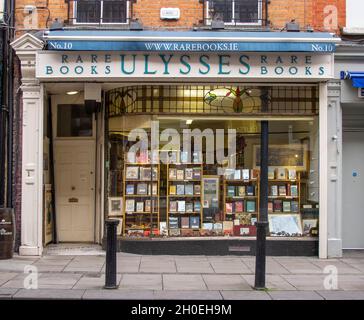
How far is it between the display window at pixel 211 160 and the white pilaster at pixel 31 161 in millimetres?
1559

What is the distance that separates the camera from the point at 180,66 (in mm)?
11906

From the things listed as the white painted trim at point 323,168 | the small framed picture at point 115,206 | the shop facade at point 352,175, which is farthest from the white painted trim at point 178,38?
the small framed picture at point 115,206

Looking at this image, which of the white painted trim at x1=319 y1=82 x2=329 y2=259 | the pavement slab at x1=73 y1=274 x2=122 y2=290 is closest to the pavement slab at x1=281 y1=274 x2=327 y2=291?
the white painted trim at x1=319 y1=82 x2=329 y2=259

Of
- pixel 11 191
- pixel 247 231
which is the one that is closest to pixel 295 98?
pixel 247 231

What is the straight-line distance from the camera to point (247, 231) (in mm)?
12664

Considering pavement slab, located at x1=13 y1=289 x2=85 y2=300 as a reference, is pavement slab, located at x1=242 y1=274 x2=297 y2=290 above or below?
below

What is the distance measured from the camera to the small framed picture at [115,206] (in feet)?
41.9

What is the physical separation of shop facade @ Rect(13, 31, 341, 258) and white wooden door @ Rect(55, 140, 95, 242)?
0.55 metres

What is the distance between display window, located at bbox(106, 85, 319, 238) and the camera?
12570 mm

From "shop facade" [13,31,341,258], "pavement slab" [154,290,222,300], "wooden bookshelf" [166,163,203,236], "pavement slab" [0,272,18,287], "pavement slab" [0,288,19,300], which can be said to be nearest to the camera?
"pavement slab" [0,288,19,300]

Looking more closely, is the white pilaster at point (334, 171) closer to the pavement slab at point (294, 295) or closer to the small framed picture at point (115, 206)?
the pavement slab at point (294, 295)

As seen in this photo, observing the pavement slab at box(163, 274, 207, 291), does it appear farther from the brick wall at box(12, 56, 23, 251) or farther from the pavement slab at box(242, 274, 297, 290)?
the brick wall at box(12, 56, 23, 251)

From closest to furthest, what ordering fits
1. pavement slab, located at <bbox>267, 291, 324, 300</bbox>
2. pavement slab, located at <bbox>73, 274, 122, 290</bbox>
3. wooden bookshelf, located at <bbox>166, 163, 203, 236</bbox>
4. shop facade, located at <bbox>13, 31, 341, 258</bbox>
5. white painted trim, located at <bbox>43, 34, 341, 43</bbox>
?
pavement slab, located at <bbox>267, 291, 324, 300</bbox>
pavement slab, located at <bbox>73, 274, 122, 290</bbox>
white painted trim, located at <bbox>43, 34, 341, 43</bbox>
shop facade, located at <bbox>13, 31, 341, 258</bbox>
wooden bookshelf, located at <bbox>166, 163, 203, 236</bbox>

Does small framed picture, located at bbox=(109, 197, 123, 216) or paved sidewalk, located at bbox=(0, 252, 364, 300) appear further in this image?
small framed picture, located at bbox=(109, 197, 123, 216)
